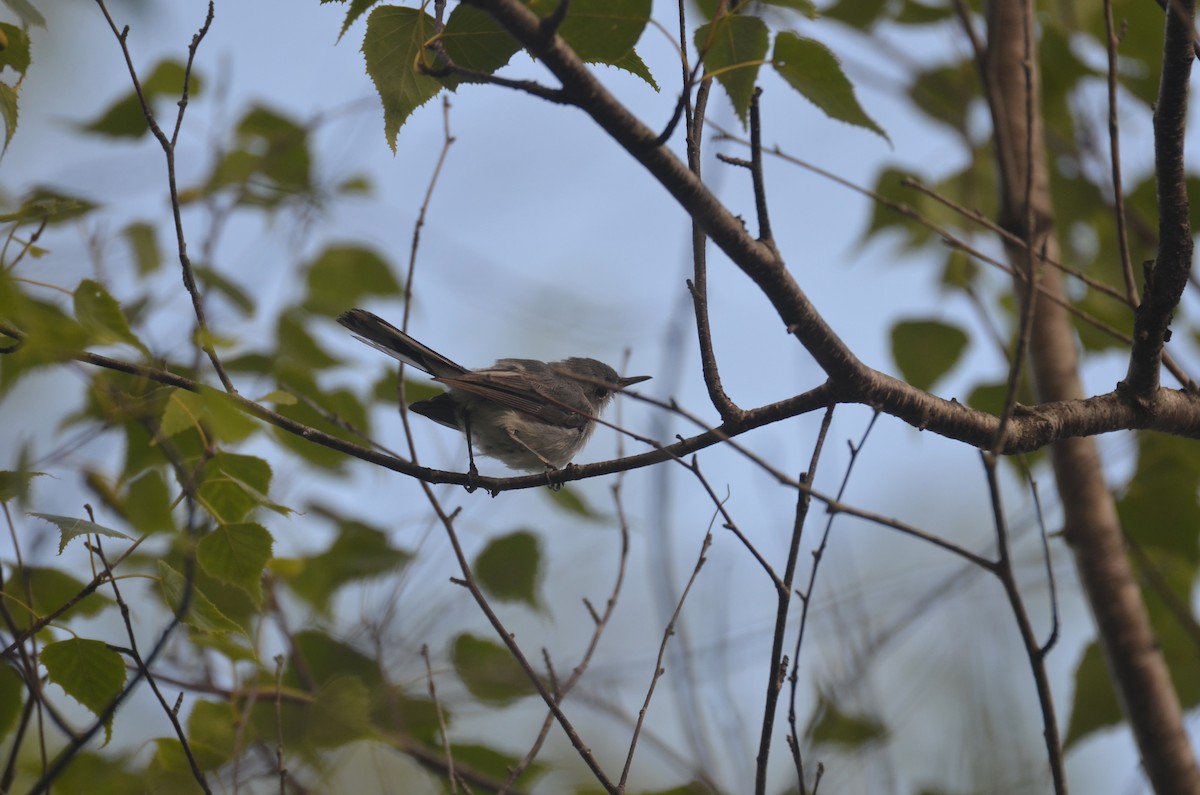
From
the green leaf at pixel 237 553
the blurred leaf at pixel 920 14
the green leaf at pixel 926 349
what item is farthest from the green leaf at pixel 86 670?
the blurred leaf at pixel 920 14

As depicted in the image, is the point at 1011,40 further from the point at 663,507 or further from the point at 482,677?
the point at 482,677

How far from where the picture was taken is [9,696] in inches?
95.3

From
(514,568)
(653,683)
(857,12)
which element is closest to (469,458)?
(514,568)

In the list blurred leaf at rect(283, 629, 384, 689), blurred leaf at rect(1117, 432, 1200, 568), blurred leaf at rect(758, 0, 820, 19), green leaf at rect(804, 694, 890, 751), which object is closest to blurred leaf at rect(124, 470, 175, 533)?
blurred leaf at rect(283, 629, 384, 689)

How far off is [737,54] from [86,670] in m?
2.05

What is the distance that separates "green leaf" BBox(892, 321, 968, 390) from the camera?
380 centimetres

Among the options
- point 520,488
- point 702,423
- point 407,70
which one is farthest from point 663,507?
point 407,70

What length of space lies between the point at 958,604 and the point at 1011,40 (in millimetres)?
2534

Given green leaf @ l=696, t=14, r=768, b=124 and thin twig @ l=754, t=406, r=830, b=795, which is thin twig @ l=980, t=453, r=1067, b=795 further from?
green leaf @ l=696, t=14, r=768, b=124

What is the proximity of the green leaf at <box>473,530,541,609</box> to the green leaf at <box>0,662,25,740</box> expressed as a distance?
1485 millimetres

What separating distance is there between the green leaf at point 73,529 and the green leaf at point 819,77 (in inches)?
69.4

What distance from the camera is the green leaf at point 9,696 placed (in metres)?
2.42

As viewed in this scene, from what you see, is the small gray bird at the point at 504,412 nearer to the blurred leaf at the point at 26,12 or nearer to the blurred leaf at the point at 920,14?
the blurred leaf at the point at 26,12

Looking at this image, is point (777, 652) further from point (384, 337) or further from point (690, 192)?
point (384, 337)
